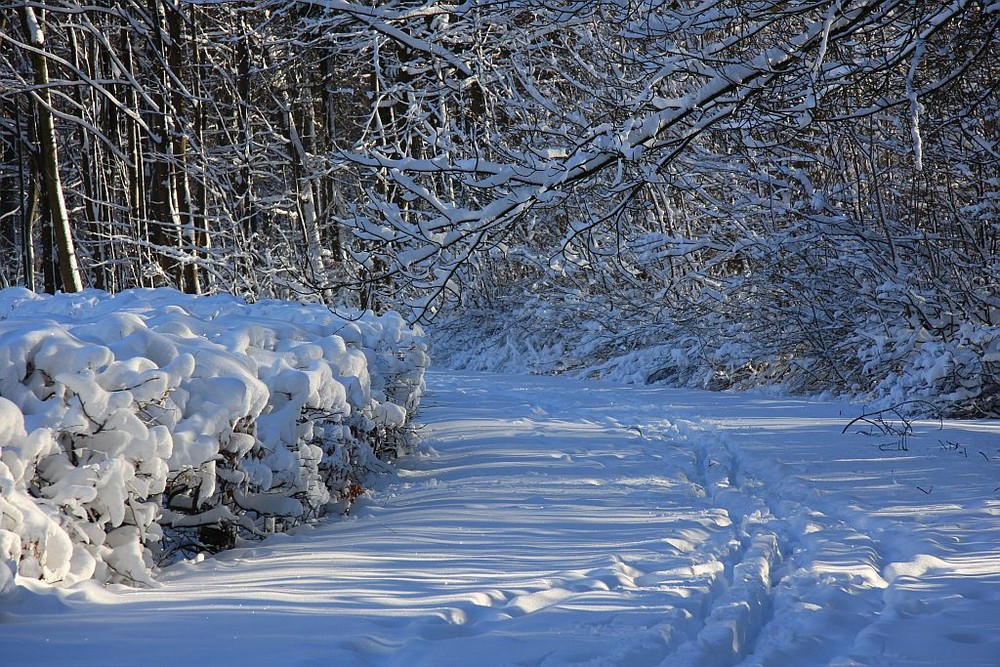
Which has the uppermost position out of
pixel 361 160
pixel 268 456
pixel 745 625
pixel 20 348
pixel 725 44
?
pixel 725 44

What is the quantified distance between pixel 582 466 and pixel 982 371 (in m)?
4.60

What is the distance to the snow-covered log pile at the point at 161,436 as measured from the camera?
347cm

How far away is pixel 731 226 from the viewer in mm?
12664

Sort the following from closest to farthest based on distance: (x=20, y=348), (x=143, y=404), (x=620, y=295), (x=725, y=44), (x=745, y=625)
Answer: (x=745, y=625) → (x=20, y=348) → (x=143, y=404) → (x=725, y=44) → (x=620, y=295)

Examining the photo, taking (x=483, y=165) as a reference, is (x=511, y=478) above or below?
below

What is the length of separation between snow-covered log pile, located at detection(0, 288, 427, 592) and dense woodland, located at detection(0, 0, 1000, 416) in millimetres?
628

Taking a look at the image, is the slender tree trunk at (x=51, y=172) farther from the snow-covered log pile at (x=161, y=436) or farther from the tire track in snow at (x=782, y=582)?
the tire track in snow at (x=782, y=582)

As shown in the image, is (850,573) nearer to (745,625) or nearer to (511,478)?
(745,625)

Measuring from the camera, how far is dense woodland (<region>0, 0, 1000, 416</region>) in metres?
5.12

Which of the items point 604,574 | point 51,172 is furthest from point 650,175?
point 51,172

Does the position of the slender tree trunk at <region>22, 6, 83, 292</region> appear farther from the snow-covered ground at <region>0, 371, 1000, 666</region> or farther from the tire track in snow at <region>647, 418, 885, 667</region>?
the tire track in snow at <region>647, 418, 885, 667</region>

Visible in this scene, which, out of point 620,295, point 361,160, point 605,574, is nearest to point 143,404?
point 361,160

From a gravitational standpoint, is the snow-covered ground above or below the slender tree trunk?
below

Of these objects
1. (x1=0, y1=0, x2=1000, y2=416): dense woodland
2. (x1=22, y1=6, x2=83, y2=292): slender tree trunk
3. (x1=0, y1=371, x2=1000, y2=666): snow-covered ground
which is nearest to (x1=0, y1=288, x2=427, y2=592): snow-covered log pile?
(x1=0, y1=371, x2=1000, y2=666): snow-covered ground
